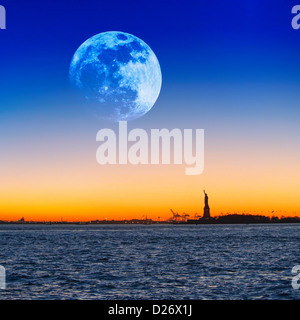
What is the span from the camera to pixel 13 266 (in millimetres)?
52938

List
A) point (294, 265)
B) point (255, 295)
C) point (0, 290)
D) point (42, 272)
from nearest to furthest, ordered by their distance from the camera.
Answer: point (255, 295) < point (0, 290) < point (42, 272) < point (294, 265)

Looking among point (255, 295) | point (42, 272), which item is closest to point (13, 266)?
point (42, 272)
